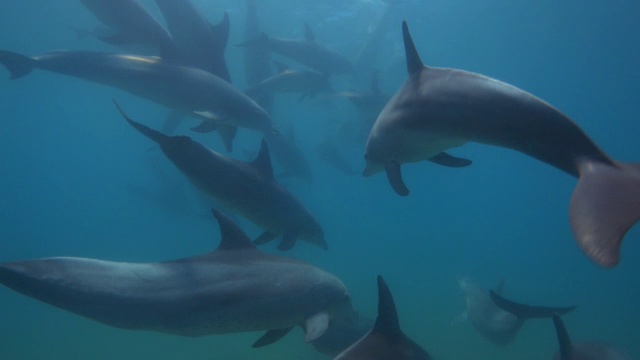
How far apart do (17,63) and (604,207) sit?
33.5 feet

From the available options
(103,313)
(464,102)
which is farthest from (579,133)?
(103,313)

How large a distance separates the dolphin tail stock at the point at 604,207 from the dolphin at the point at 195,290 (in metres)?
→ 3.02

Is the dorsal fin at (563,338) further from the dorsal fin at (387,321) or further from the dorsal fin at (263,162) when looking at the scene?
the dorsal fin at (263,162)

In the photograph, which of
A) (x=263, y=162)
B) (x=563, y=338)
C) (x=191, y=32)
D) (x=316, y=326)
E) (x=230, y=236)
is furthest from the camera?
(x=191, y=32)

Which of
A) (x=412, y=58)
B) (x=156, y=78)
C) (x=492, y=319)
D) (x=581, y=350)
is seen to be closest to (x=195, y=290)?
(x=412, y=58)

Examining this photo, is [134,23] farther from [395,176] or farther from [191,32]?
[395,176]

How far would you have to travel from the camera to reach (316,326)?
5301mm

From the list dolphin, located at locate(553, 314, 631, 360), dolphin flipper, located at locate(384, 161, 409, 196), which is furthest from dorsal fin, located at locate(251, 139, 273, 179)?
dolphin, located at locate(553, 314, 631, 360)

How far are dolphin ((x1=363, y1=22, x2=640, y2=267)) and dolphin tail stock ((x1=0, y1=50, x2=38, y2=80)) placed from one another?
7.39 metres

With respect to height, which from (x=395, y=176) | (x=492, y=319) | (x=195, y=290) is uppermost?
(x=395, y=176)

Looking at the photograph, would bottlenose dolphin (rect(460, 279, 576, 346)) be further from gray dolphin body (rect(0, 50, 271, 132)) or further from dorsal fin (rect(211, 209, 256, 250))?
gray dolphin body (rect(0, 50, 271, 132))

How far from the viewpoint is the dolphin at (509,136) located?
2750 mm

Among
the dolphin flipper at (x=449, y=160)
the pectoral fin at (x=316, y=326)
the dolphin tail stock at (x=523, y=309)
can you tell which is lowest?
the dolphin tail stock at (x=523, y=309)

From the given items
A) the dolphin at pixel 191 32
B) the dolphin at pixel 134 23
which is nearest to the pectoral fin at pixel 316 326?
the dolphin at pixel 134 23
